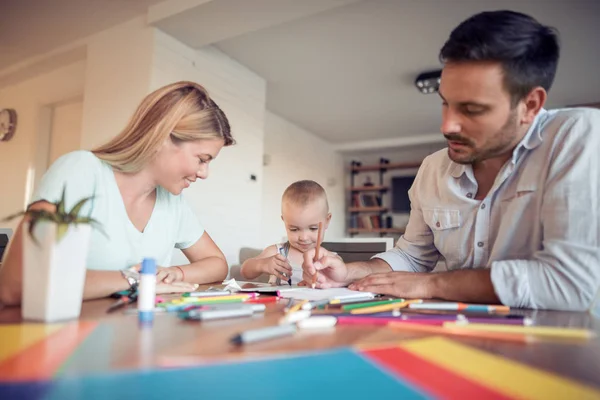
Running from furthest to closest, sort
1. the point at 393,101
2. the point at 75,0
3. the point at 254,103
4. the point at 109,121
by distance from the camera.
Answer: the point at 393,101
the point at 254,103
the point at 109,121
the point at 75,0

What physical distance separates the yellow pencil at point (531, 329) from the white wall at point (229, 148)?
2.84 meters

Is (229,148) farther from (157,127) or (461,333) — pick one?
(461,333)

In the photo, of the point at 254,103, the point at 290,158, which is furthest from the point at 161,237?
the point at 290,158

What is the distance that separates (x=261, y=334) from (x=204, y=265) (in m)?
0.85

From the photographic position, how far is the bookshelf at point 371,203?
7213mm

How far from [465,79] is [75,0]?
312 cm

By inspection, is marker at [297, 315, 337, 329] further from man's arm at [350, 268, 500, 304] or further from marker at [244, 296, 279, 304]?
man's arm at [350, 268, 500, 304]

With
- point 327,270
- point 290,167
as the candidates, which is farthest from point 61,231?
point 290,167

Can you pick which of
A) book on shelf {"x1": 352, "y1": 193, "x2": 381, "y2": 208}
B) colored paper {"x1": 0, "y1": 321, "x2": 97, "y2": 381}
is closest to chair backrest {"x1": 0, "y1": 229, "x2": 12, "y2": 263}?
colored paper {"x1": 0, "y1": 321, "x2": 97, "y2": 381}

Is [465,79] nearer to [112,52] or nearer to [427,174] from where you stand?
[427,174]

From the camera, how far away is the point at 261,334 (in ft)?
1.73

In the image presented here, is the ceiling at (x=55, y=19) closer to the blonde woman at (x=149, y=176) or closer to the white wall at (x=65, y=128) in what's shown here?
the white wall at (x=65, y=128)

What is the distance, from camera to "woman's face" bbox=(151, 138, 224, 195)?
1251 millimetres

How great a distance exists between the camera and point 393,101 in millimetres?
4965
